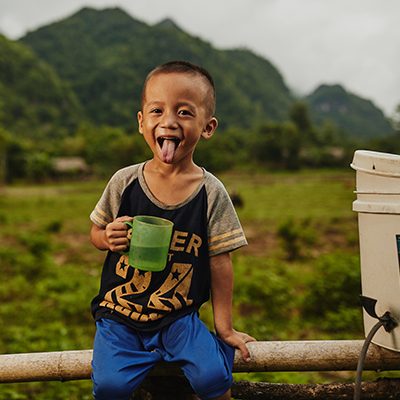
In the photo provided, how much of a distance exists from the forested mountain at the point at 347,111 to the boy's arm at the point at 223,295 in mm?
110511

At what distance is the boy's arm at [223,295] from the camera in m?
1.70

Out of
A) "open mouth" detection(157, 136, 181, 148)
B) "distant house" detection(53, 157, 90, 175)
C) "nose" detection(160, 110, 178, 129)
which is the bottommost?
"open mouth" detection(157, 136, 181, 148)

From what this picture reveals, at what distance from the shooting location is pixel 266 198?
21281mm

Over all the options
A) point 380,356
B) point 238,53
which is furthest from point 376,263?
point 238,53

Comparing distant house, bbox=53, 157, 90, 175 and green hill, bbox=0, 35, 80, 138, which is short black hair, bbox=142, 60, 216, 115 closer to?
distant house, bbox=53, 157, 90, 175

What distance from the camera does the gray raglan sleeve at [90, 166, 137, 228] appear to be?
1741mm

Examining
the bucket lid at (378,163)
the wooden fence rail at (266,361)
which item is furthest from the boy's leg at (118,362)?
the bucket lid at (378,163)

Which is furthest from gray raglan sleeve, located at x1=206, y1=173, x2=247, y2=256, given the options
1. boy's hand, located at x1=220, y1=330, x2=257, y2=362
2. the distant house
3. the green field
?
the distant house

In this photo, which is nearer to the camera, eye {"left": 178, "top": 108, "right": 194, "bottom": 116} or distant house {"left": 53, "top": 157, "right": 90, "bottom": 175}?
eye {"left": 178, "top": 108, "right": 194, "bottom": 116}

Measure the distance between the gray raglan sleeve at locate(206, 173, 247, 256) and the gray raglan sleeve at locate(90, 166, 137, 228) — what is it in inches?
11.4

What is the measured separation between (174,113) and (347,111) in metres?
129

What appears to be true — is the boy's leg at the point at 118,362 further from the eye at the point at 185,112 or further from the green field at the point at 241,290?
the green field at the point at 241,290

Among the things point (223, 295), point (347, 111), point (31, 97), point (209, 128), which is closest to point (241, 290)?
point (223, 295)

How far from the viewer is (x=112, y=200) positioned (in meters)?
1.75
